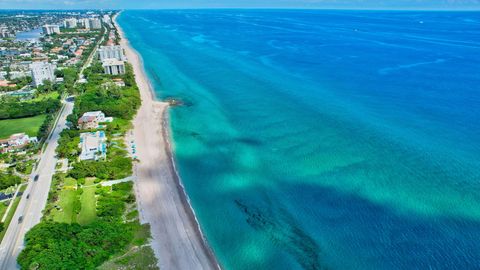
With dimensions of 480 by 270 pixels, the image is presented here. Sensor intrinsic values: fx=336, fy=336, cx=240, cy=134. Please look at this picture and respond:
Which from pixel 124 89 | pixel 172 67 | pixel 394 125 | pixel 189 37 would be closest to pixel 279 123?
pixel 394 125

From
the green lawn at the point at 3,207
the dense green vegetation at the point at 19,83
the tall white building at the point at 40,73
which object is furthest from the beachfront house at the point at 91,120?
the dense green vegetation at the point at 19,83

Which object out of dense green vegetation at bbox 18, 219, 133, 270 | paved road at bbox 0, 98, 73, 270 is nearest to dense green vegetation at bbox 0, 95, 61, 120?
paved road at bbox 0, 98, 73, 270

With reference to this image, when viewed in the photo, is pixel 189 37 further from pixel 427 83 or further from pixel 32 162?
pixel 32 162

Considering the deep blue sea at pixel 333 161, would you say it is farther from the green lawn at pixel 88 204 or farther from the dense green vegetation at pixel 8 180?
the dense green vegetation at pixel 8 180

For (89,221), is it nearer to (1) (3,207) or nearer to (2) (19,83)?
(1) (3,207)

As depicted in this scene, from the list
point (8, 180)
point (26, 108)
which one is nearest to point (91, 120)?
point (26, 108)

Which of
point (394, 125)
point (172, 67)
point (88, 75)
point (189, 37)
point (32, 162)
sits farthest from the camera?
point (189, 37)

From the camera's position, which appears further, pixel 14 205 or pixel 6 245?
pixel 14 205

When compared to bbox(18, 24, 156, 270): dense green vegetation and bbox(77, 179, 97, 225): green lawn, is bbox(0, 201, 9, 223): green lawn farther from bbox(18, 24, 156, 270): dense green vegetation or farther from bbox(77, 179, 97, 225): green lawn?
bbox(77, 179, 97, 225): green lawn

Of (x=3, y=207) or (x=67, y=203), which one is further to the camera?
(x=67, y=203)
